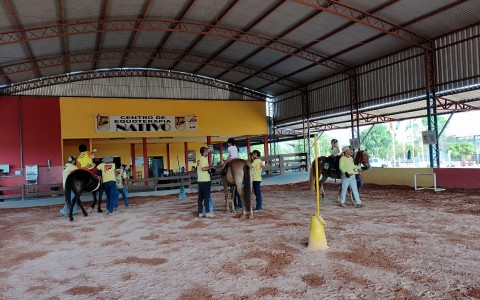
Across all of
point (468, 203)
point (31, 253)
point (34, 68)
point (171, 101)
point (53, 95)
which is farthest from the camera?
point (171, 101)

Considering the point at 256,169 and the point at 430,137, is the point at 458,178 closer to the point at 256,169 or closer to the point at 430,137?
the point at 430,137

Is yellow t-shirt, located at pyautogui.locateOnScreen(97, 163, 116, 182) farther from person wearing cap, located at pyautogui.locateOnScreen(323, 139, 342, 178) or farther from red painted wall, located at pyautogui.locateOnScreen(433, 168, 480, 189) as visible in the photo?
red painted wall, located at pyautogui.locateOnScreen(433, 168, 480, 189)

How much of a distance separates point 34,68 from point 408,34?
708 inches

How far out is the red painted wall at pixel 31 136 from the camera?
1984 centimetres

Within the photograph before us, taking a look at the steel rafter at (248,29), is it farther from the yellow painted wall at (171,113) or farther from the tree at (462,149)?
the tree at (462,149)

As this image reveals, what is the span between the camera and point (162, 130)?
2278cm

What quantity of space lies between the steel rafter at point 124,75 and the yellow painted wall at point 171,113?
119 centimetres

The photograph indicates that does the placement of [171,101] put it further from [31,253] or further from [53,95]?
[31,253]

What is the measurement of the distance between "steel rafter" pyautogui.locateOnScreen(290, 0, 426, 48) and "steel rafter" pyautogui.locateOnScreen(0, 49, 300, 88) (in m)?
9.14

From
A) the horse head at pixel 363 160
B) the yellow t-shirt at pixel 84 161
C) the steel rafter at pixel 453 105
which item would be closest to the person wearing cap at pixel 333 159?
the horse head at pixel 363 160

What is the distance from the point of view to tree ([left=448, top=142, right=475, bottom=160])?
1549 inches

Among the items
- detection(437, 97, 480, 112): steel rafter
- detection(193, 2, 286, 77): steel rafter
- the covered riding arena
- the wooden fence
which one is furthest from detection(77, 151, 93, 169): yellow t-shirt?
detection(437, 97, 480, 112): steel rafter

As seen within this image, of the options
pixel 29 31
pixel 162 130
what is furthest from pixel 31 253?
pixel 162 130

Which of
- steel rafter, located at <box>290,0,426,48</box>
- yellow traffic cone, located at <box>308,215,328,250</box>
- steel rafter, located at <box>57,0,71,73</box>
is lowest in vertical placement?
yellow traffic cone, located at <box>308,215,328,250</box>
